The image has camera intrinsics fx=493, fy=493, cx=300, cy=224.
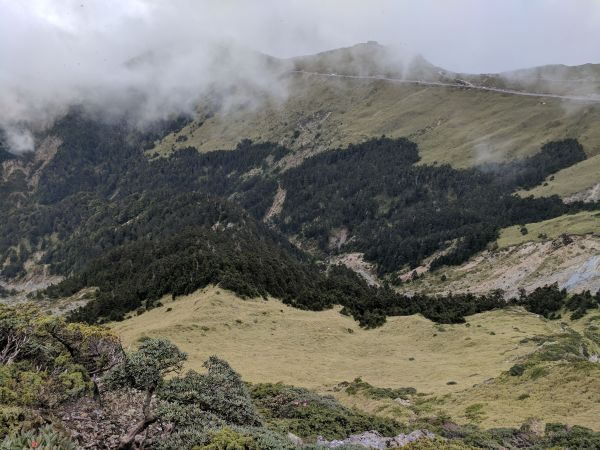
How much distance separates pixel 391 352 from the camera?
71062 mm

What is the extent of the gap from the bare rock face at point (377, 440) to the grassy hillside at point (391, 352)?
882 centimetres

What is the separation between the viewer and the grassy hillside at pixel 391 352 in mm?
39066

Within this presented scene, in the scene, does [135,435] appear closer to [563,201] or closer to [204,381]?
[204,381]

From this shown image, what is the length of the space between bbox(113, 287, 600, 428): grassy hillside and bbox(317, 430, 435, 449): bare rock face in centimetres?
882


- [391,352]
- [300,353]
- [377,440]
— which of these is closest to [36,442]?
[377,440]

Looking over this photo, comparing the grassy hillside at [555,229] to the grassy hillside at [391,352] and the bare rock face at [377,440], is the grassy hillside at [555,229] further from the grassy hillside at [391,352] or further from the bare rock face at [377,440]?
the bare rock face at [377,440]

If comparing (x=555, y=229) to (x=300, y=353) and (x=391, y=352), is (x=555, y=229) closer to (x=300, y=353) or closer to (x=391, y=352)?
(x=391, y=352)

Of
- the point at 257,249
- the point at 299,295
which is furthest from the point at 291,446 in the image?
the point at 257,249

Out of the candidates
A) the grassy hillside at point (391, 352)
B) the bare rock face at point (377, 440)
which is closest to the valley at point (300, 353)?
the grassy hillside at point (391, 352)

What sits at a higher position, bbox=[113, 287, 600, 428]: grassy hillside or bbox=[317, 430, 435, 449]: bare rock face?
bbox=[317, 430, 435, 449]: bare rock face

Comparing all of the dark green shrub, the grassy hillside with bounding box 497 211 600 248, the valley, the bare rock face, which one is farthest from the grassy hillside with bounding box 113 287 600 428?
the grassy hillside with bounding box 497 211 600 248

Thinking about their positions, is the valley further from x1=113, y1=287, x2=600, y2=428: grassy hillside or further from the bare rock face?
the bare rock face

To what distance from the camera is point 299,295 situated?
4070 inches

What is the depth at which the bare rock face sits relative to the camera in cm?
2844
